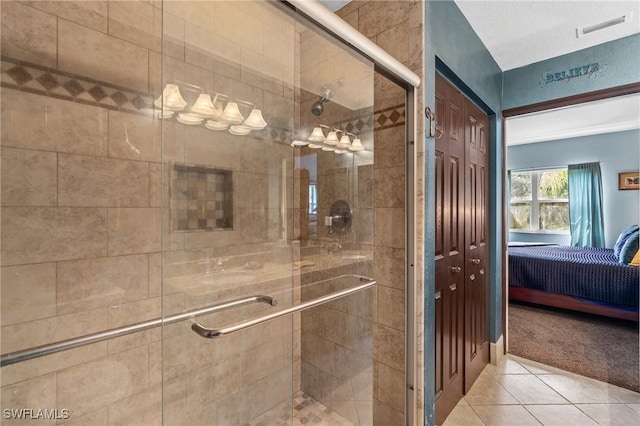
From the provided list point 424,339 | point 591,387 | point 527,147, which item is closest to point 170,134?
point 424,339

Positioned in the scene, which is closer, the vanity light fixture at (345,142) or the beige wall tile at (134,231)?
the beige wall tile at (134,231)

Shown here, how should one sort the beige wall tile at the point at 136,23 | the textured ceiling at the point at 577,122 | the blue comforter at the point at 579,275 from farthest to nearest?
the textured ceiling at the point at 577,122 < the blue comforter at the point at 579,275 < the beige wall tile at the point at 136,23

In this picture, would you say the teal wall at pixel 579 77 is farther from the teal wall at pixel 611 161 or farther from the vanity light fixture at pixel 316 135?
the teal wall at pixel 611 161

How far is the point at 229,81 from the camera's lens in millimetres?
1253

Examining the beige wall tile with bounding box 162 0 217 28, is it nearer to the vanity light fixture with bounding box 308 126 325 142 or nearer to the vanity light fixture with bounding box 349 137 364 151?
the vanity light fixture with bounding box 308 126 325 142

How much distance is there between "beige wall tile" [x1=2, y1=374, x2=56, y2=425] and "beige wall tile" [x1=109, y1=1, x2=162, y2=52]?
148cm

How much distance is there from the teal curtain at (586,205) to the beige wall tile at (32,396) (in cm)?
714

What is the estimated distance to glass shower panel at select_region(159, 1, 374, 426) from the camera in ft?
3.48

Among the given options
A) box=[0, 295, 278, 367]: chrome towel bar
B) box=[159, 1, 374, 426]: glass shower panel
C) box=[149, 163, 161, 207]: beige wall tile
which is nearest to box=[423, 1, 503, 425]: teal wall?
box=[159, 1, 374, 426]: glass shower panel

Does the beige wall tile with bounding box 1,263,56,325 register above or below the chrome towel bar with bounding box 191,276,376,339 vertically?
above

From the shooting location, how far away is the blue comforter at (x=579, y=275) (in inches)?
124

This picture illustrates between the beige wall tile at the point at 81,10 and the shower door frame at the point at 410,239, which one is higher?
the beige wall tile at the point at 81,10

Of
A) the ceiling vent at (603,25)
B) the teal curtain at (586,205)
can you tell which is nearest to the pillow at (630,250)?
the teal curtain at (586,205)

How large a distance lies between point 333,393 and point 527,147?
649cm
